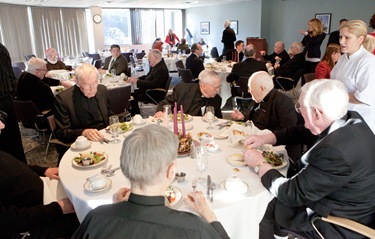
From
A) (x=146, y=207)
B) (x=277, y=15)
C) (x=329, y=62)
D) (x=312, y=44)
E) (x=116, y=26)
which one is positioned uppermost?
(x=277, y=15)

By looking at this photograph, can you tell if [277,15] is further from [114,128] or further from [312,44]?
[114,128]

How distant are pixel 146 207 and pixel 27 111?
3467 mm

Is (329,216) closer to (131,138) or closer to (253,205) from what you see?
(253,205)

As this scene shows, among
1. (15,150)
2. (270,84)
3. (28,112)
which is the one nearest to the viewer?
(270,84)

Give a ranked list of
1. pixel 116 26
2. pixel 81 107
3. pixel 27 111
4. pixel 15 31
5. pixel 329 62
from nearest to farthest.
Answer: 1. pixel 81 107
2. pixel 27 111
3. pixel 329 62
4. pixel 15 31
5. pixel 116 26

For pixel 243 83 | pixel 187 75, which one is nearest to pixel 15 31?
pixel 187 75

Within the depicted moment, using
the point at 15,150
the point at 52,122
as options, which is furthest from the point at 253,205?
the point at 15,150

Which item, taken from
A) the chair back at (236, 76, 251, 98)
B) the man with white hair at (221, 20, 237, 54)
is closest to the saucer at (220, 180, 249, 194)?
the chair back at (236, 76, 251, 98)

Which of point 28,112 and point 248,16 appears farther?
point 248,16

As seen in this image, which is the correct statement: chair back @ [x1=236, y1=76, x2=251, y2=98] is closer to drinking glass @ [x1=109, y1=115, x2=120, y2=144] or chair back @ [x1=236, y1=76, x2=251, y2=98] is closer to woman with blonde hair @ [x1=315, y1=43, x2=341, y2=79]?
woman with blonde hair @ [x1=315, y1=43, x2=341, y2=79]

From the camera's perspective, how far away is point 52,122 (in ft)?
9.50

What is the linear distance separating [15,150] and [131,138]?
295 cm

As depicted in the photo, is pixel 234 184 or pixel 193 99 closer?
pixel 234 184

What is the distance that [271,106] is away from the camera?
2896mm
